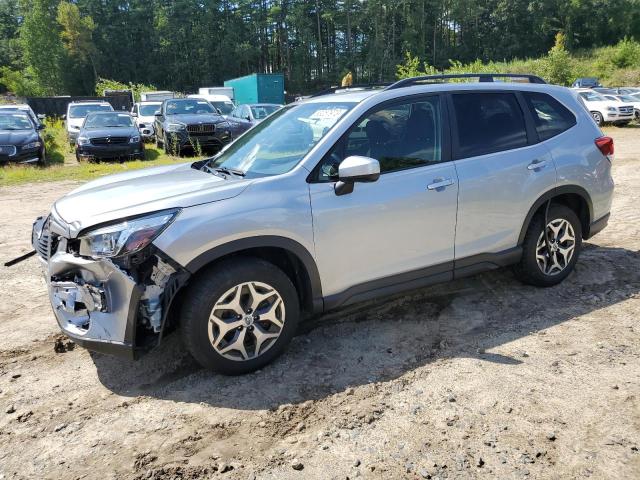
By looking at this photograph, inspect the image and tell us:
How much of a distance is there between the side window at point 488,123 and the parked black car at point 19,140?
1236 cm

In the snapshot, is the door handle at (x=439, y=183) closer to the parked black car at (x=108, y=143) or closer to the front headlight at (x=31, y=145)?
the parked black car at (x=108, y=143)

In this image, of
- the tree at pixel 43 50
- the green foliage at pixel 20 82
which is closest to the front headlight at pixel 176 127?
the green foliage at pixel 20 82

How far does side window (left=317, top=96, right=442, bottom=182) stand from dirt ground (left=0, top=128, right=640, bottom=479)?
4.20 ft

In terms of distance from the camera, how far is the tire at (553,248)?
14.4 ft

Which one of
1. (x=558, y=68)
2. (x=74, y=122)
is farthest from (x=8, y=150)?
(x=558, y=68)

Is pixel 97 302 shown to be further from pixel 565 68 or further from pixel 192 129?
pixel 565 68

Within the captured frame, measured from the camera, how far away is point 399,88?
394cm

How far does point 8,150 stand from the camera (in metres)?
12.6

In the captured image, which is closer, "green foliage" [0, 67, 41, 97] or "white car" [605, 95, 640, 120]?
"white car" [605, 95, 640, 120]

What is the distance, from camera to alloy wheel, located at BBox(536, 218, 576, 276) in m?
4.44

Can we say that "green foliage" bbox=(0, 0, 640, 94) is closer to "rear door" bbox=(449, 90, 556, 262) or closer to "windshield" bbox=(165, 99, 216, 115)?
"windshield" bbox=(165, 99, 216, 115)

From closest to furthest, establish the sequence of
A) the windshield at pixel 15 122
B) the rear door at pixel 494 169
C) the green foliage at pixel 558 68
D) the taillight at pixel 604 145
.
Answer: the rear door at pixel 494 169, the taillight at pixel 604 145, the windshield at pixel 15 122, the green foliage at pixel 558 68

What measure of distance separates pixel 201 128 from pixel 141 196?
1132cm

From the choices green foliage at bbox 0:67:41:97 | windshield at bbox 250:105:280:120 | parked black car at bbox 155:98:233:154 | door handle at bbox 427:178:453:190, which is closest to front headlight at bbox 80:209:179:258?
door handle at bbox 427:178:453:190
